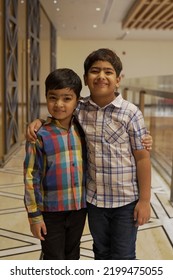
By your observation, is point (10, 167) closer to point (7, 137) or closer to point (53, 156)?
point (7, 137)

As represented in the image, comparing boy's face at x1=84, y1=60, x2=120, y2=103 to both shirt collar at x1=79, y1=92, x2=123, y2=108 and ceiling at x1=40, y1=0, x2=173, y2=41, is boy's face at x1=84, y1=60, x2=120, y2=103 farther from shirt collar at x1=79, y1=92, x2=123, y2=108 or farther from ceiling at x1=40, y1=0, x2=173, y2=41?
ceiling at x1=40, y1=0, x2=173, y2=41

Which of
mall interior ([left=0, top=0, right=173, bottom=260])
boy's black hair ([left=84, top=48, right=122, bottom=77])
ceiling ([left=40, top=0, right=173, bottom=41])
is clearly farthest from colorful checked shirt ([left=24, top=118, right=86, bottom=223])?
ceiling ([left=40, top=0, right=173, bottom=41])

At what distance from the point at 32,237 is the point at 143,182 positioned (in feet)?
4.67

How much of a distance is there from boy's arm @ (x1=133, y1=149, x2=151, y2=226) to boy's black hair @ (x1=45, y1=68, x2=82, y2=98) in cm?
33

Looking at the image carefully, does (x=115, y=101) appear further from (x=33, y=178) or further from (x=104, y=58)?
(x=33, y=178)

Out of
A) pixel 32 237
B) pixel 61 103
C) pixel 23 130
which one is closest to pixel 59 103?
pixel 61 103

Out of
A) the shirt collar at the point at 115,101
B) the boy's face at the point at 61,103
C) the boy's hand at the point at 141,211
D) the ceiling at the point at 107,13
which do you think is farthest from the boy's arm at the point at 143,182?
the ceiling at the point at 107,13

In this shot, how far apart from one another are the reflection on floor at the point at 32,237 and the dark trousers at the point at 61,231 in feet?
2.63

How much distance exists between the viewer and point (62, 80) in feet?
4.37

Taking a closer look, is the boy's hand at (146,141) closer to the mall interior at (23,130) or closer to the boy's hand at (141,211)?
the boy's hand at (141,211)

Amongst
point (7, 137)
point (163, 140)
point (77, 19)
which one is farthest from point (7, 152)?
point (77, 19)

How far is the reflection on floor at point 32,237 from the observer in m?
2.30

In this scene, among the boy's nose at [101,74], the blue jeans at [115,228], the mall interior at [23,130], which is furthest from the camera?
the mall interior at [23,130]
